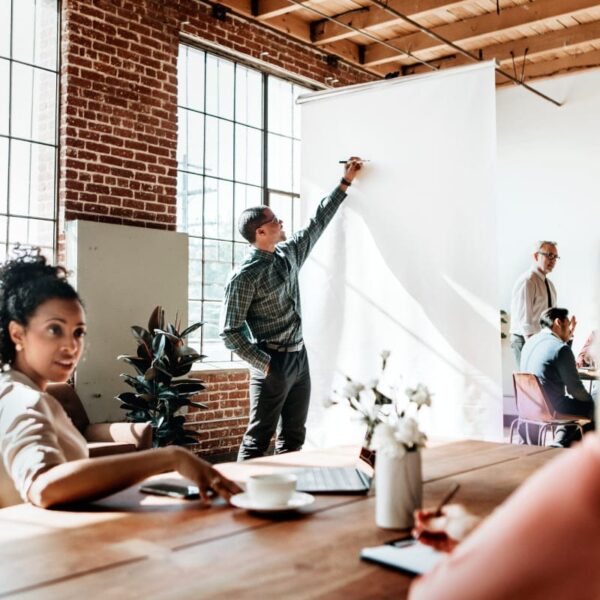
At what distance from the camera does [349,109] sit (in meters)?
4.77

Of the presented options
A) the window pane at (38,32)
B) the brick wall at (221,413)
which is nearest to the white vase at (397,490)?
the brick wall at (221,413)

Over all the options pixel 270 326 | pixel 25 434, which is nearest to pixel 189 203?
pixel 270 326

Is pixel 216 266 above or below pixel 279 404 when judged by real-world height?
above

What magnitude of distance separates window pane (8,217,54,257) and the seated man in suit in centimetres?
345

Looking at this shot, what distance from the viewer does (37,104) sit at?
551cm

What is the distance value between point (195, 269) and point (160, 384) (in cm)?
154

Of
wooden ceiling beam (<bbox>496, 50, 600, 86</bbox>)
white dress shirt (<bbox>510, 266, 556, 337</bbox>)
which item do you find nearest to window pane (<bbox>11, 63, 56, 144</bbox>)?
white dress shirt (<bbox>510, 266, 556, 337</bbox>)

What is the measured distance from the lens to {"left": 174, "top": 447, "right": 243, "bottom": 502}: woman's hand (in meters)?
1.87

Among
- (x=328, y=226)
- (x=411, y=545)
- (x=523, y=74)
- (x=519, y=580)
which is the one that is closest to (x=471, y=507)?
(x=411, y=545)

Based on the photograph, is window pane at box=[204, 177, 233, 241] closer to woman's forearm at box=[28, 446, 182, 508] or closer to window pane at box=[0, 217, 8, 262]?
window pane at box=[0, 217, 8, 262]

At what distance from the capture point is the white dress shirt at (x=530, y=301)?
7.31 meters

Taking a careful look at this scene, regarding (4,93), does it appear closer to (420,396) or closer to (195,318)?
(195,318)

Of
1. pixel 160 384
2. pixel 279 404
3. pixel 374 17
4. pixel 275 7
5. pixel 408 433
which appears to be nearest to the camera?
pixel 408 433

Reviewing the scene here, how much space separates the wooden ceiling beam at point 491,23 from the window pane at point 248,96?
1510 mm
